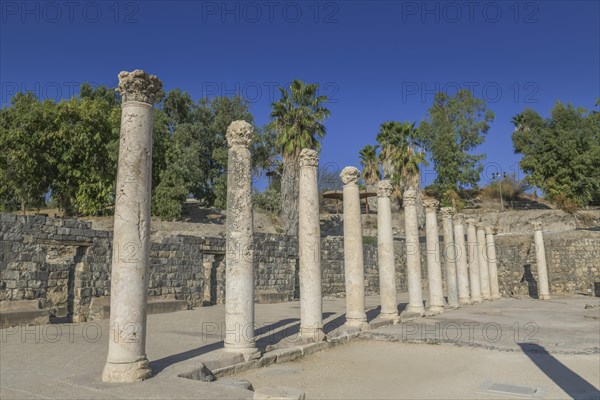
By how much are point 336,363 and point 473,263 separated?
16464 mm

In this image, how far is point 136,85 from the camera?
609 centimetres

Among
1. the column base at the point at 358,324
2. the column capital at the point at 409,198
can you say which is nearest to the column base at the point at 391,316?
the column base at the point at 358,324

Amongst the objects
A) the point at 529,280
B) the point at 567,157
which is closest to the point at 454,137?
the point at 567,157

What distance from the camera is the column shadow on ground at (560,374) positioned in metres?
5.76

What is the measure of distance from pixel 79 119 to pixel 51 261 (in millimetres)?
21014

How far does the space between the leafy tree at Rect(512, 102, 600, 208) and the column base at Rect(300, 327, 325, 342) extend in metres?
38.2

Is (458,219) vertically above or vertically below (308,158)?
below

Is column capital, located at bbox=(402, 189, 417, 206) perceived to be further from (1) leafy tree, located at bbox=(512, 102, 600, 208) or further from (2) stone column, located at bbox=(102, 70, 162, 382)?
(1) leafy tree, located at bbox=(512, 102, 600, 208)

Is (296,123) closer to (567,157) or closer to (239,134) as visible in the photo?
(239,134)

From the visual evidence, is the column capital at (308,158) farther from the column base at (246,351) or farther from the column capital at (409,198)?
the column capital at (409,198)

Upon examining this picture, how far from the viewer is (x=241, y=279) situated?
7512 millimetres

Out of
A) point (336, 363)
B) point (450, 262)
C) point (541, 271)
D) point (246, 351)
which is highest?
point (450, 262)

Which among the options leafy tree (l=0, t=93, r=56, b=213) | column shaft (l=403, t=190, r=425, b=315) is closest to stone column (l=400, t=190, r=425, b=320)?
column shaft (l=403, t=190, r=425, b=315)

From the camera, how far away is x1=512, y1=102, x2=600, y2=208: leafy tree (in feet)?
132
